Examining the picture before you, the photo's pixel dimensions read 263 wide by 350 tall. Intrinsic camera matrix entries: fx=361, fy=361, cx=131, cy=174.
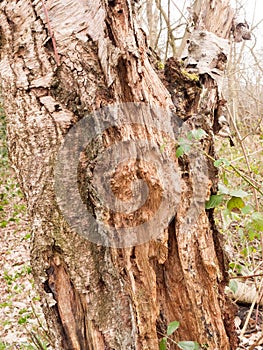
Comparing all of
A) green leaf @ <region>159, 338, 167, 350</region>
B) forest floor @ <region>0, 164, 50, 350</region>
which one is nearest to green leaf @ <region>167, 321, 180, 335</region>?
green leaf @ <region>159, 338, 167, 350</region>

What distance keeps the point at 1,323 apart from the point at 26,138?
9.69 feet

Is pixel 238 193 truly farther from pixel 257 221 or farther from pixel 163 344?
pixel 163 344

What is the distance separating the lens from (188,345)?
1.37 metres

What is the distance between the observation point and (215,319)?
4.81 feet

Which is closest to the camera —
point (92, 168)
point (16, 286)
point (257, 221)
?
point (92, 168)

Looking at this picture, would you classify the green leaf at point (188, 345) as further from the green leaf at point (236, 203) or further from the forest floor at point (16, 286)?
the forest floor at point (16, 286)

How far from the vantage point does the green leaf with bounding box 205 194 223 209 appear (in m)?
1.42

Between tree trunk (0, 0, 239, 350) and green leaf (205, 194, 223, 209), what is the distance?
43 mm

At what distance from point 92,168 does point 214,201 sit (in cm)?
51

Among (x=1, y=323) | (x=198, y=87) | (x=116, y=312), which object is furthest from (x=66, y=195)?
(x=1, y=323)

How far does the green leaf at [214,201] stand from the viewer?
4.67 feet

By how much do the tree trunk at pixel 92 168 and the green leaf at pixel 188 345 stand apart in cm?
9

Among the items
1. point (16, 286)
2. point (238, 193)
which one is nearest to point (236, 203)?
point (238, 193)

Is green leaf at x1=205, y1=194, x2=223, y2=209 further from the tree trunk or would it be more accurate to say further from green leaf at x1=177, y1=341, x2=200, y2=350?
green leaf at x1=177, y1=341, x2=200, y2=350
